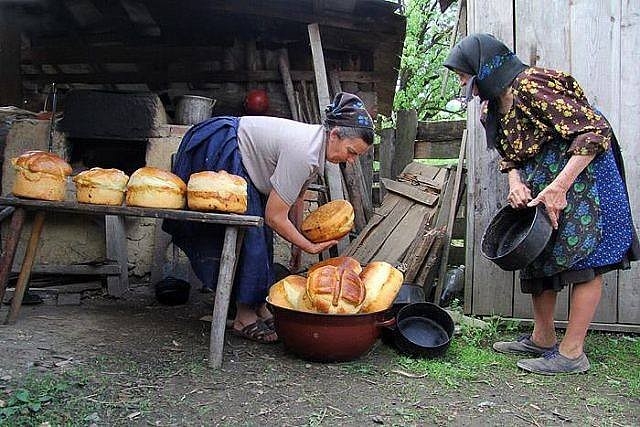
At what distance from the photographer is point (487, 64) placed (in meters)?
3.12

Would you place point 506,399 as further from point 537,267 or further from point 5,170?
point 5,170

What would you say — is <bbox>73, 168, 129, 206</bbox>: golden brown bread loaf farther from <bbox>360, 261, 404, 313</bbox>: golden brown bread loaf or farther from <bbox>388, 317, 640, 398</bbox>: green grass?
<bbox>388, 317, 640, 398</bbox>: green grass

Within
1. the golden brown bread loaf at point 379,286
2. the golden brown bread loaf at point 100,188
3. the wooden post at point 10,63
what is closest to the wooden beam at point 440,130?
the golden brown bread loaf at point 379,286

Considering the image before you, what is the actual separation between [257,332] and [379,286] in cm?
85

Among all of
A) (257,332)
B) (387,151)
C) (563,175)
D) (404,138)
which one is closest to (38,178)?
(257,332)

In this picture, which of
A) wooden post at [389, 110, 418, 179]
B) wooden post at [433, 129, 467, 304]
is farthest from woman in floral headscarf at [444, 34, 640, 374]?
wooden post at [389, 110, 418, 179]

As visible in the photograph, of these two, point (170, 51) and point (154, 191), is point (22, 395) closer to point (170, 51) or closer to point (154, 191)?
point (154, 191)

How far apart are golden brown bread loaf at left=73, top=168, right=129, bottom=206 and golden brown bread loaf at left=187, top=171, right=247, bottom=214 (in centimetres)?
42

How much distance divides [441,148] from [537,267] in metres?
2.40

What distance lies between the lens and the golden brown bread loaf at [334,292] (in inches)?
114

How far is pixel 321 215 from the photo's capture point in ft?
11.4

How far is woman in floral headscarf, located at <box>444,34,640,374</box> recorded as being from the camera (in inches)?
116

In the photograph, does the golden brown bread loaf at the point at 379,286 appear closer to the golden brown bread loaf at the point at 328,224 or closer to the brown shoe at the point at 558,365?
the golden brown bread loaf at the point at 328,224

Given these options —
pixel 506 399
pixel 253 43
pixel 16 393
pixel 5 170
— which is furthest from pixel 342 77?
pixel 16 393
